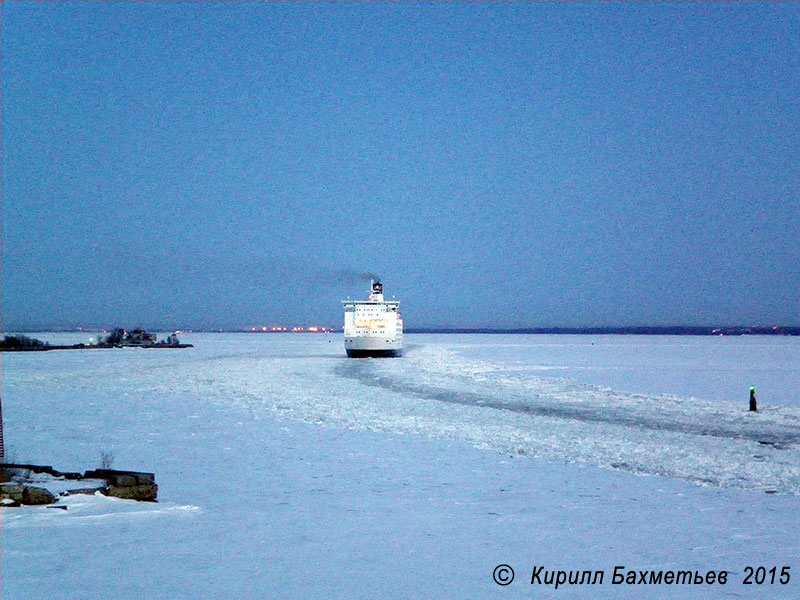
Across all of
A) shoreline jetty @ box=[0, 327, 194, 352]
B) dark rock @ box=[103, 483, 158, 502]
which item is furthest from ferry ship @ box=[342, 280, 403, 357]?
dark rock @ box=[103, 483, 158, 502]

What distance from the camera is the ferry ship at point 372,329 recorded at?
52.6m

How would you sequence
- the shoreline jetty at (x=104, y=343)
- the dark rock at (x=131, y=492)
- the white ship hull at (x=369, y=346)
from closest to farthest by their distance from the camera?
the dark rock at (x=131, y=492) < the white ship hull at (x=369, y=346) < the shoreline jetty at (x=104, y=343)

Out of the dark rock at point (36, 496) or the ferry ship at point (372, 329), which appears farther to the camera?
the ferry ship at point (372, 329)

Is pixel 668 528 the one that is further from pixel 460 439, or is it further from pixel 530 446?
pixel 460 439

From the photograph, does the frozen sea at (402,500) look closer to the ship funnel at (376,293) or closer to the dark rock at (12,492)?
the dark rock at (12,492)

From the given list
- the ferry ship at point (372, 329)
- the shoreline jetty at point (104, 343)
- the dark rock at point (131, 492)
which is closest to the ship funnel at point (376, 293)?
the ferry ship at point (372, 329)

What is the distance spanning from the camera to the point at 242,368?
121 feet

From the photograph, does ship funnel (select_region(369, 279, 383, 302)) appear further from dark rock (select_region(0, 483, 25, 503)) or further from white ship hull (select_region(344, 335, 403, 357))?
dark rock (select_region(0, 483, 25, 503))

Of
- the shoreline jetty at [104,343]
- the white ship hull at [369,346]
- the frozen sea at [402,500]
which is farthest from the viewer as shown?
the shoreline jetty at [104,343]

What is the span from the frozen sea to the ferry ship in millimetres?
32743

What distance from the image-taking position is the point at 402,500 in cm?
846

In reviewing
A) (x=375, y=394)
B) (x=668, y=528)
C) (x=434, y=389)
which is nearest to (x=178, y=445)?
(x=668, y=528)

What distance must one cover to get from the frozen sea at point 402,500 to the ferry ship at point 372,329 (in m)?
32.7

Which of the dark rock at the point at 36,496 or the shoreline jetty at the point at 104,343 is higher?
the dark rock at the point at 36,496
